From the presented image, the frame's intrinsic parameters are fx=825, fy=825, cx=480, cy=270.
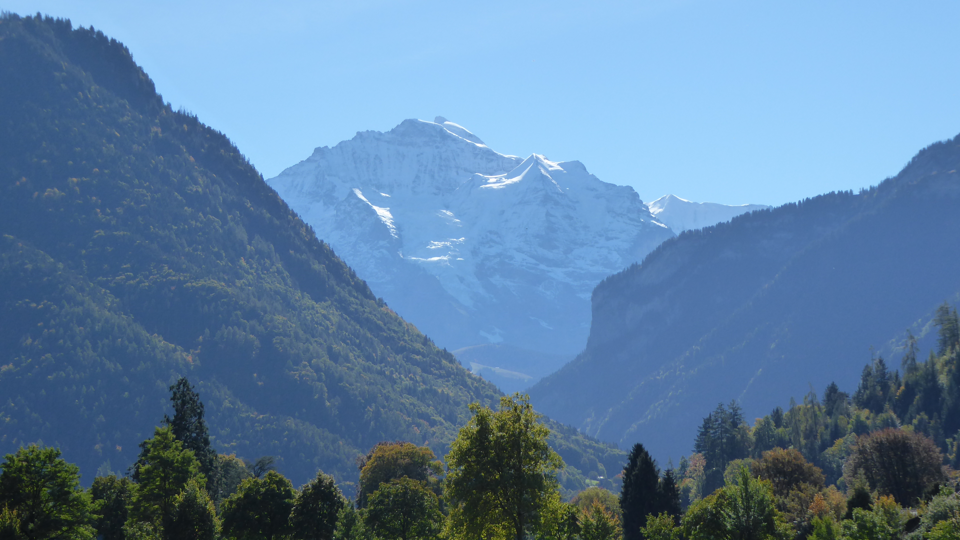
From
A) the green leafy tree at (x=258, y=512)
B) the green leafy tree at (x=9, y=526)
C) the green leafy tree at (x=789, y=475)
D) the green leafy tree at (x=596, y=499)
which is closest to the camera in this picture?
the green leafy tree at (x=9, y=526)

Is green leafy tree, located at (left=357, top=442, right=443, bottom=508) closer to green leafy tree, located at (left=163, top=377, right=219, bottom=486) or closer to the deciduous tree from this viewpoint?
green leafy tree, located at (left=163, top=377, right=219, bottom=486)

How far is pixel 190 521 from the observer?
70062mm

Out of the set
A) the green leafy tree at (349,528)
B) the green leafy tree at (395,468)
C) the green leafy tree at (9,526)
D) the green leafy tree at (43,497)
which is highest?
the green leafy tree at (395,468)

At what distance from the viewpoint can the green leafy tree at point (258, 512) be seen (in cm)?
7344

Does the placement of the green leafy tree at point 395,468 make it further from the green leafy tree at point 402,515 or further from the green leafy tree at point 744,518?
the green leafy tree at point 744,518

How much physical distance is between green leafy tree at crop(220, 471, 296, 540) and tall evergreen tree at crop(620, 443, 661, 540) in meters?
44.5

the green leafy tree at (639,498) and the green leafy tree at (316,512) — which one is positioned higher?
the green leafy tree at (639,498)

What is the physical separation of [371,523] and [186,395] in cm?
3094

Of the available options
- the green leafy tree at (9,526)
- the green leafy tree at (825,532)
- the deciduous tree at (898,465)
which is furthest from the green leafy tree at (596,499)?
the green leafy tree at (9,526)

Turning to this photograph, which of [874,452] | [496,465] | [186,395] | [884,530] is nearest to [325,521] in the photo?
[496,465]

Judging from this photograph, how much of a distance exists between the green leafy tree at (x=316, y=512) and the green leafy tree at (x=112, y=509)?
1535cm

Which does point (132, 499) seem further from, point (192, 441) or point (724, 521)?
point (724, 521)

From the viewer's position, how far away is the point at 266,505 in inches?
2943

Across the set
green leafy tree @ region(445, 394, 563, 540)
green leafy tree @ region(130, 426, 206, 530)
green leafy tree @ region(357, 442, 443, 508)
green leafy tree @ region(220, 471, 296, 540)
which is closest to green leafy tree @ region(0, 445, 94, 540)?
green leafy tree @ region(130, 426, 206, 530)
